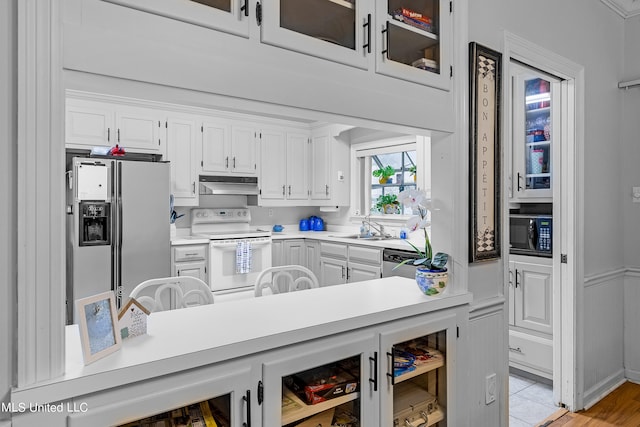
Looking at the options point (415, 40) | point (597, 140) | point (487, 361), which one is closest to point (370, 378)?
point (487, 361)

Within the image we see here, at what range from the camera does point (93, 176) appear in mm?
3234

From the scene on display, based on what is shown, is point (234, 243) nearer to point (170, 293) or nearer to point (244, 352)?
point (170, 293)

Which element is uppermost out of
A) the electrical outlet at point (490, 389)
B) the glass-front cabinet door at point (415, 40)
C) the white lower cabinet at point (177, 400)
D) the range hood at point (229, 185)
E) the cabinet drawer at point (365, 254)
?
the glass-front cabinet door at point (415, 40)

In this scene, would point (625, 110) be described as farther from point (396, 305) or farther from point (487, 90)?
point (396, 305)

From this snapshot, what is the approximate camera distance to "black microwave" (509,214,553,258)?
3.03m

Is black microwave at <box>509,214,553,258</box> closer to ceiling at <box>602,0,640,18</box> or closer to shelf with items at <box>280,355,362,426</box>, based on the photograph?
ceiling at <box>602,0,640,18</box>

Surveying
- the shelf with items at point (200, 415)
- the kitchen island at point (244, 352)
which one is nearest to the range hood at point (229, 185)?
the kitchen island at point (244, 352)

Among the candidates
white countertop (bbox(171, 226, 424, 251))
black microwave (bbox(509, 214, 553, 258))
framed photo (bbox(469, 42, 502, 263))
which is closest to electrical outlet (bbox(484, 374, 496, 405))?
framed photo (bbox(469, 42, 502, 263))

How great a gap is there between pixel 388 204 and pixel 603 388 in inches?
101

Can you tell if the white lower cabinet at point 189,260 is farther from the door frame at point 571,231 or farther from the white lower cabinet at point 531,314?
the door frame at point 571,231

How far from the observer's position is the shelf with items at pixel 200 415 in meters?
1.15

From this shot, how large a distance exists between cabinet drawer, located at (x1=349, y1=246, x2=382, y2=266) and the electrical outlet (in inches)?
69.8

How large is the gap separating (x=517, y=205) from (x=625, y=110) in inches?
42.4

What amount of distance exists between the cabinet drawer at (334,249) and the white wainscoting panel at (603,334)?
2151 millimetres
